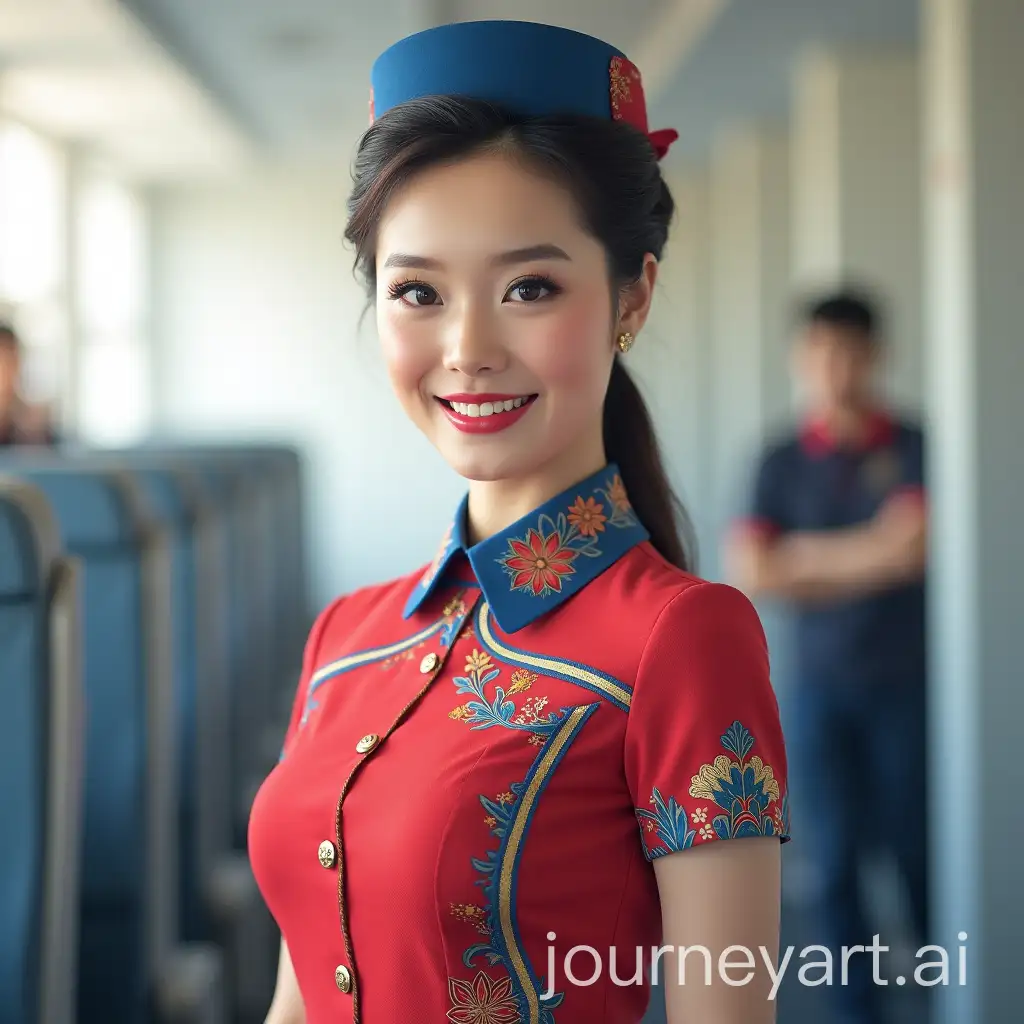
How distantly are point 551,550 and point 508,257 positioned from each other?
0.83 feet

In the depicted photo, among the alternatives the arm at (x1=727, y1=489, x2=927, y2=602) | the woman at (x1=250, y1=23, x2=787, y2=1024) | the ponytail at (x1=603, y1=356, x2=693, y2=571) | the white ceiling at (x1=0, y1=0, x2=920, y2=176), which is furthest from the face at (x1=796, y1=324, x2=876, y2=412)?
the woman at (x1=250, y1=23, x2=787, y2=1024)

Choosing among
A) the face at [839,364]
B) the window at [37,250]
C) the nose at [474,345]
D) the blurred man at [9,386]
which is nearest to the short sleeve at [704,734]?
the nose at [474,345]

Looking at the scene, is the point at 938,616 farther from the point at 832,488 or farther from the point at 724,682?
the point at 724,682

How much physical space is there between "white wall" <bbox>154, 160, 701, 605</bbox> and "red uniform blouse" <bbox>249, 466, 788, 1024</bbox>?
1006cm

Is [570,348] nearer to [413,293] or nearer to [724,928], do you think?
[413,293]

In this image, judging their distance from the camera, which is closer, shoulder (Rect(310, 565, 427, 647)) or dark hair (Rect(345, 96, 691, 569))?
dark hair (Rect(345, 96, 691, 569))

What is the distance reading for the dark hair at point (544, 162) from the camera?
1020 mm

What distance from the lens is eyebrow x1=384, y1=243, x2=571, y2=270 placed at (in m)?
1.01

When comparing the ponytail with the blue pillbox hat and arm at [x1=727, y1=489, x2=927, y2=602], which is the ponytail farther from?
arm at [x1=727, y1=489, x2=927, y2=602]

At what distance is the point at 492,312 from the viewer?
1019 millimetres

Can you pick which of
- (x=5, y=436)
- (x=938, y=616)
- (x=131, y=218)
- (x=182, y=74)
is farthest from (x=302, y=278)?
(x=938, y=616)

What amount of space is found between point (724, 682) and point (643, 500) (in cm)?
30

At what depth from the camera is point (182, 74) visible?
726 cm

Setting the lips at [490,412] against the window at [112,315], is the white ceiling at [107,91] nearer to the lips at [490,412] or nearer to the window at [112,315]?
the window at [112,315]
